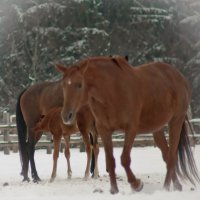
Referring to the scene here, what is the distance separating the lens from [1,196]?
6.41 metres

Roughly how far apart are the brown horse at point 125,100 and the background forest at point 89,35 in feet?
67.1

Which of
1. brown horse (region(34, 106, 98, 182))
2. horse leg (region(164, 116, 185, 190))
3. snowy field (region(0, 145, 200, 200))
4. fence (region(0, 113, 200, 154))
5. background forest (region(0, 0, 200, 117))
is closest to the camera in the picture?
snowy field (region(0, 145, 200, 200))

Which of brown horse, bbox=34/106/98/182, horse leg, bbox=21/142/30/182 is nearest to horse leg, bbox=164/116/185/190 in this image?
brown horse, bbox=34/106/98/182

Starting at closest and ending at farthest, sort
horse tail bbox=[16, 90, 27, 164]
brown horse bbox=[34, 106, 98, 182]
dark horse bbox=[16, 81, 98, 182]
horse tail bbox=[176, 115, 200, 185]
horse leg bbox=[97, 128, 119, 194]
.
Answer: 1. horse leg bbox=[97, 128, 119, 194]
2. horse tail bbox=[176, 115, 200, 185]
3. brown horse bbox=[34, 106, 98, 182]
4. horse tail bbox=[16, 90, 27, 164]
5. dark horse bbox=[16, 81, 98, 182]

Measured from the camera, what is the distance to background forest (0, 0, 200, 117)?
27703mm

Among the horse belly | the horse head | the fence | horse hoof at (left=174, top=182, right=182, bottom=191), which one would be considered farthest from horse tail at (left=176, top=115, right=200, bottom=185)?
the fence

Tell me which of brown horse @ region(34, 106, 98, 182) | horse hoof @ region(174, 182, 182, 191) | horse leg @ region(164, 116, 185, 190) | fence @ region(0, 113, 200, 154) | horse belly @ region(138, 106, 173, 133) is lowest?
fence @ region(0, 113, 200, 154)

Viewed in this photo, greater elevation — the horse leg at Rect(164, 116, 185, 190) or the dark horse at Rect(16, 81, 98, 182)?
the horse leg at Rect(164, 116, 185, 190)

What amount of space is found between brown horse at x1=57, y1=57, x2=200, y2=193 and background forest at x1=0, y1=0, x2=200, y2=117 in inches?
805

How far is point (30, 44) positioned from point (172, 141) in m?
22.8

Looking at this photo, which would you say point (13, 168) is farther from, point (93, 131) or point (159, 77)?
point (159, 77)

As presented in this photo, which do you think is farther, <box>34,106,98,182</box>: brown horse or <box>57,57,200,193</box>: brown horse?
<box>34,106,98,182</box>: brown horse

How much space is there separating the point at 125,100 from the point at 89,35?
22.0m

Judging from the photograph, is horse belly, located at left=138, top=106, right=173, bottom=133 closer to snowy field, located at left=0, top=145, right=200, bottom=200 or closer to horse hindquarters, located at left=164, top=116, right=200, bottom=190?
horse hindquarters, located at left=164, top=116, right=200, bottom=190
